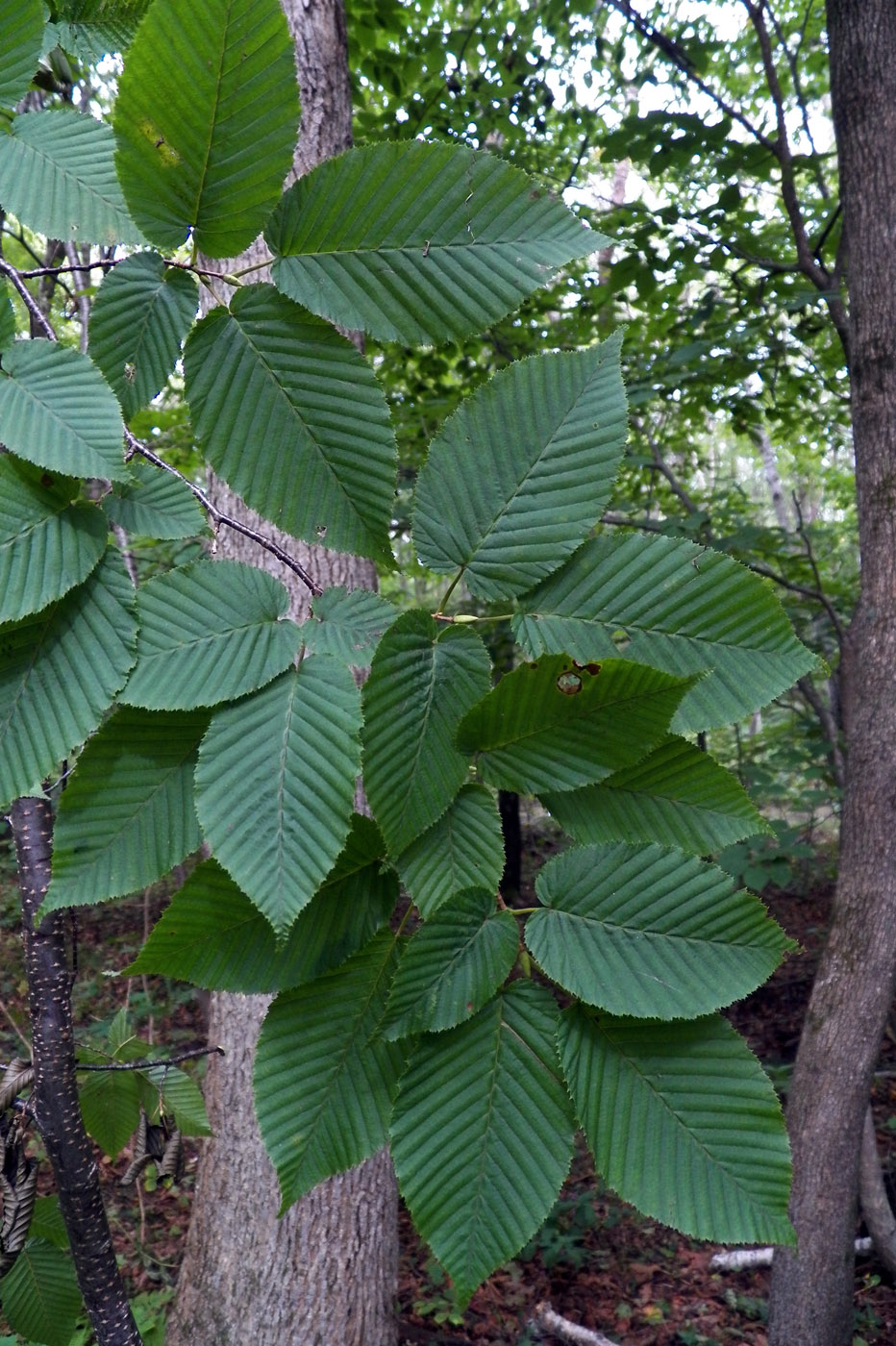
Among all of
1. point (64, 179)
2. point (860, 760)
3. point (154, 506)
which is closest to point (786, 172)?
point (860, 760)

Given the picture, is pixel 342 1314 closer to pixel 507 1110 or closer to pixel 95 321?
pixel 507 1110

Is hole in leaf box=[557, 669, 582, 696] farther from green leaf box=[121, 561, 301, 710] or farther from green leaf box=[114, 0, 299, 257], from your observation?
green leaf box=[114, 0, 299, 257]

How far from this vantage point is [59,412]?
0.61m

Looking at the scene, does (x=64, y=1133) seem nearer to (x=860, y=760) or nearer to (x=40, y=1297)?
(x=40, y=1297)

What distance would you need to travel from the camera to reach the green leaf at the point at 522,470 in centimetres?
62

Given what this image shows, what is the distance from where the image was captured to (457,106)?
4645 mm

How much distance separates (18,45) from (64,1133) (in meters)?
1.34

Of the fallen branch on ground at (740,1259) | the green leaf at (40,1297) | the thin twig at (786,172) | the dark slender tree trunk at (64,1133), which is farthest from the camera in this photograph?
the fallen branch on ground at (740,1259)

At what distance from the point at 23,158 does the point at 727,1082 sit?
916 mm

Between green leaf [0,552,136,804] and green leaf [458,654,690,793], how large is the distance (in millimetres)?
259

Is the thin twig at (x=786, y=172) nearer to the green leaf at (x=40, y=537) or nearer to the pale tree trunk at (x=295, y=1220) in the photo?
the pale tree trunk at (x=295, y=1220)

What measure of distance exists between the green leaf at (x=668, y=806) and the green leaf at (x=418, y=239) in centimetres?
35

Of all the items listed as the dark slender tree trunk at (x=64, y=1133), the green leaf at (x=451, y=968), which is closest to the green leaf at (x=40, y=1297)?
the dark slender tree trunk at (x=64, y=1133)

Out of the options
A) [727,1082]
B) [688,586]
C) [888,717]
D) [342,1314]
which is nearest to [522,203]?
[688,586]
